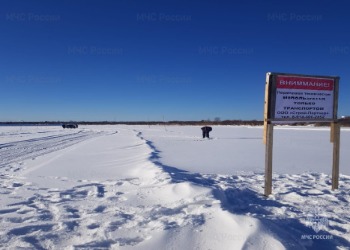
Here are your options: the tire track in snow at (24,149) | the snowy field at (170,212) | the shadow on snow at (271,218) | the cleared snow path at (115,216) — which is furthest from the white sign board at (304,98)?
the tire track in snow at (24,149)

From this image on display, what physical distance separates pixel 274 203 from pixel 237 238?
6.43ft

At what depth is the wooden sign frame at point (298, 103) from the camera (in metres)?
6.08

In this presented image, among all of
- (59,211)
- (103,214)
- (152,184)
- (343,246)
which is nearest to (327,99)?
(343,246)

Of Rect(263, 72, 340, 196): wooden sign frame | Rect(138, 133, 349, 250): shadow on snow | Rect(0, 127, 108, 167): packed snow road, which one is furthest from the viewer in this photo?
Rect(0, 127, 108, 167): packed snow road

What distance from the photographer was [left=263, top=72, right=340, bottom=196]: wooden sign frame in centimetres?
608

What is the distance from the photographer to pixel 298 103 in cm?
636

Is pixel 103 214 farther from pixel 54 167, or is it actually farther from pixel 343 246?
pixel 54 167

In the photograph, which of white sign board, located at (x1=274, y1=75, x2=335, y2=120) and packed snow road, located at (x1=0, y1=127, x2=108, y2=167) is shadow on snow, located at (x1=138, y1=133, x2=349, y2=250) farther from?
packed snow road, located at (x1=0, y1=127, x2=108, y2=167)

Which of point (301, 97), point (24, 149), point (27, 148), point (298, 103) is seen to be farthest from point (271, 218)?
point (27, 148)

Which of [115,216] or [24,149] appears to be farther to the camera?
[24,149]

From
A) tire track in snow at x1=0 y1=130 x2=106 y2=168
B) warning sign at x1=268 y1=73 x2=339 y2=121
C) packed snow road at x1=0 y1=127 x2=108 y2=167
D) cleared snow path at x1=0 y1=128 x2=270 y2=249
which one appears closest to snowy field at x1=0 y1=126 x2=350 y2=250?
cleared snow path at x1=0 y1=128 x2=270 y2=249

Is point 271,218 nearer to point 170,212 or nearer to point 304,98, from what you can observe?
point 170,212

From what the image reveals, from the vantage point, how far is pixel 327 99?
6629mm

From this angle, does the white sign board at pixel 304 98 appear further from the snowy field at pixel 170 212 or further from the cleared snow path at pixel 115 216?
the cleared snow path at pixel 115 216
